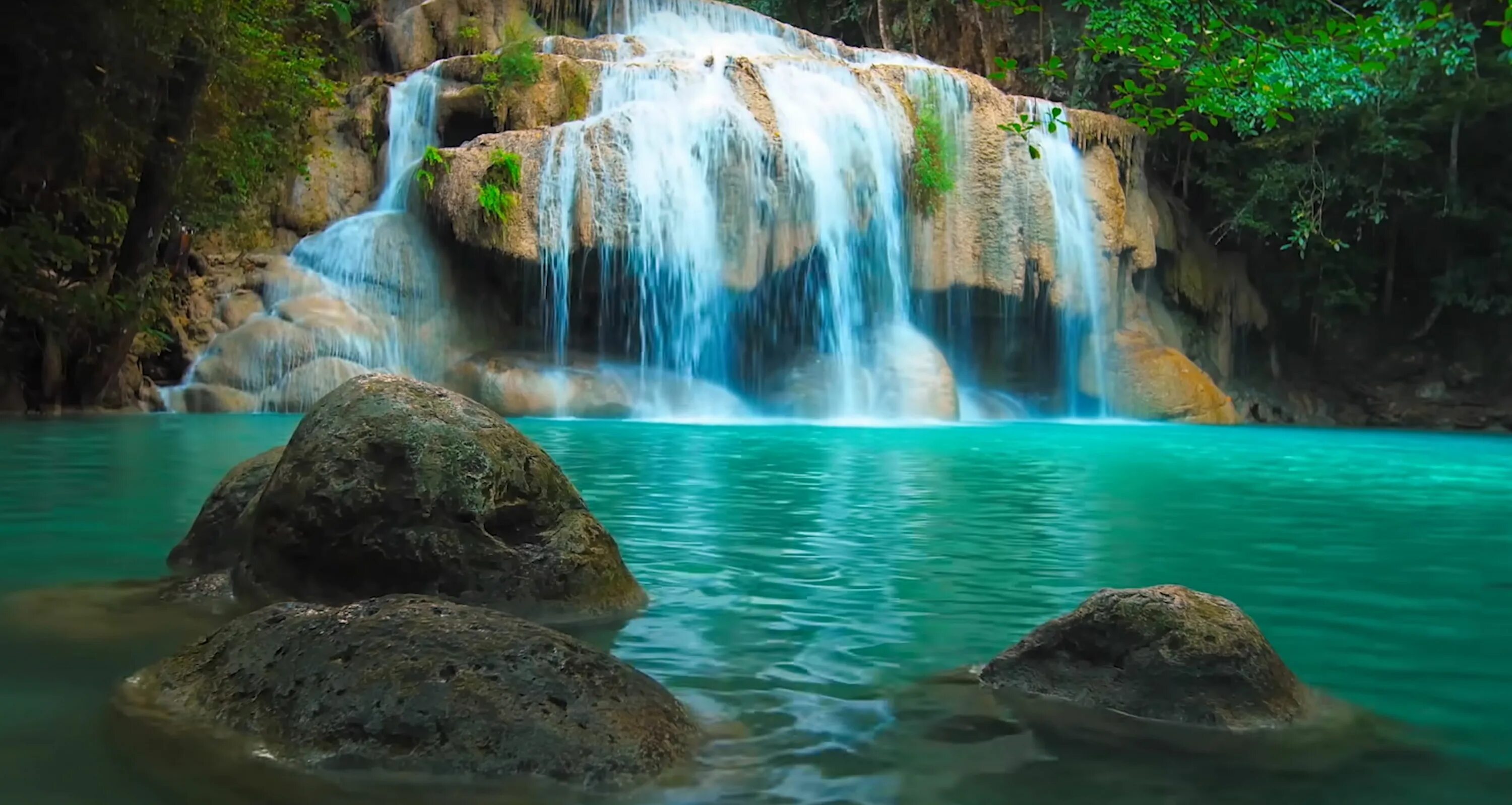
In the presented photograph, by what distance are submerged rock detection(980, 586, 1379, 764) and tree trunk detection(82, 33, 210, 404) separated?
1116cm

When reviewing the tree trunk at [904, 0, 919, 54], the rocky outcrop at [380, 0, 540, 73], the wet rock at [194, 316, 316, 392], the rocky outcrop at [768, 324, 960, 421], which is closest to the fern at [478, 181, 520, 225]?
the wet rock at [194, 316, 316, 392]

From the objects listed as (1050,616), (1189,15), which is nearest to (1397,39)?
(1189,15)

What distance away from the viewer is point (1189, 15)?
5066 mm

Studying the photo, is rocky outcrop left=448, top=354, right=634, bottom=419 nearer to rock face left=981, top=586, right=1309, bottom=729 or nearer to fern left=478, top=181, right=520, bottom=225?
fern left=478, top=181, right=520, bottom=225

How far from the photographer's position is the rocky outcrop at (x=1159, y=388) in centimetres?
2092

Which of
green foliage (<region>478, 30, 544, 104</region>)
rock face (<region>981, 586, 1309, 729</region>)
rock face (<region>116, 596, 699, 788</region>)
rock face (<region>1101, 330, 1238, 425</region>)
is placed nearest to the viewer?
rock face (<region>116, 596, 699, 788</region>)

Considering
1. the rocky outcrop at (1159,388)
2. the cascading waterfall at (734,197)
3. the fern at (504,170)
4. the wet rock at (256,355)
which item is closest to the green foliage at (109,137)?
the wet rock at (256,355)

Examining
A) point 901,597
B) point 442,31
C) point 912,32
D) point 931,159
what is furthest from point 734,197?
point 901,597

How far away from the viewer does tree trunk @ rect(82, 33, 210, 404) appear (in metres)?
12.4

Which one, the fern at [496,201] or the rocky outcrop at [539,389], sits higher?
the fern at [496,201]

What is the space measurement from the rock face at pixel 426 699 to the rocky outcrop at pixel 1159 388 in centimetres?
1921

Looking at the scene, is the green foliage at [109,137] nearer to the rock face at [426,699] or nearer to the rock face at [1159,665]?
the rock face at [426,699]

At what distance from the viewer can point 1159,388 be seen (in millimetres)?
21125

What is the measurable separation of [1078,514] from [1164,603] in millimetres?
4115
